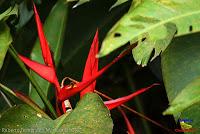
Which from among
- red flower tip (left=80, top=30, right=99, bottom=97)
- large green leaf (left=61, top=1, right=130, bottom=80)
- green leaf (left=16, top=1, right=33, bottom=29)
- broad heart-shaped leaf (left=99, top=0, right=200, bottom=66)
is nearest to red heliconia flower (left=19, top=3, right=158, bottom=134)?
red flower tip (left=80, top=30, right=99, bottom=97)

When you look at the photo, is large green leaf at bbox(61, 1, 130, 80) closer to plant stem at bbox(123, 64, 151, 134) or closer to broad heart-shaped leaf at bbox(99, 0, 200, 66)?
plant stem at bbox(123, 64, 151, 134)

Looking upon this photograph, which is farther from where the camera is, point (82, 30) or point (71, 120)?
point (82, 30)

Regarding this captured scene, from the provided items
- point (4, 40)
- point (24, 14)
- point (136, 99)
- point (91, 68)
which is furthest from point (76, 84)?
point (24, 14)

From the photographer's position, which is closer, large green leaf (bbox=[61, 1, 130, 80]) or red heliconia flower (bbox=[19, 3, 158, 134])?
red heliconia flower (bbox=[19, 3, 158, 134])

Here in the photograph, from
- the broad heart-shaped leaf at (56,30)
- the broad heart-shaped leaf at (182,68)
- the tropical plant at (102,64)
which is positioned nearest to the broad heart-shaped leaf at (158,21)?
the tropical plant at (102,64)

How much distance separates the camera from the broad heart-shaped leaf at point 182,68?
0.56 meters

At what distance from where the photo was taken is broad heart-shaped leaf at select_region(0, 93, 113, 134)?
520 millimetres

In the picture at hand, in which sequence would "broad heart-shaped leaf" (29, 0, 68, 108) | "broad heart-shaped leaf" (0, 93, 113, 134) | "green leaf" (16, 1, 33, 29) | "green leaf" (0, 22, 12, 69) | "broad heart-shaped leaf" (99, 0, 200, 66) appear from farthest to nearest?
"green leaf" (16, 1, 33, 29), "broad heart-shaped leaf" (29, 0, 68, 108), "green leaf" (0, 22, 12, 69), "broad heart-shaped leaf" (0, 93, 113, 134), "broad heart-shaped leaf" (99, 0, 200, 66)

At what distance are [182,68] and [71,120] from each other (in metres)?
0.17

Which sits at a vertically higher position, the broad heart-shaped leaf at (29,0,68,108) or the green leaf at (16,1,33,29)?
the broad heart-shaped leaf at (29,0,68,108)

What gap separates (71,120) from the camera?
536 mm

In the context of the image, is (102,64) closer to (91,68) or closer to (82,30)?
(82,30)

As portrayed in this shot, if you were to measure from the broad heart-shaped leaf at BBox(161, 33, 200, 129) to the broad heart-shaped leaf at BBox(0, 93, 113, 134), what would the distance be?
97 millimetres

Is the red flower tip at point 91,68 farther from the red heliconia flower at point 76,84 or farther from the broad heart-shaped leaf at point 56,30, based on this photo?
the broad heart-shaped leaf at point 56,30
